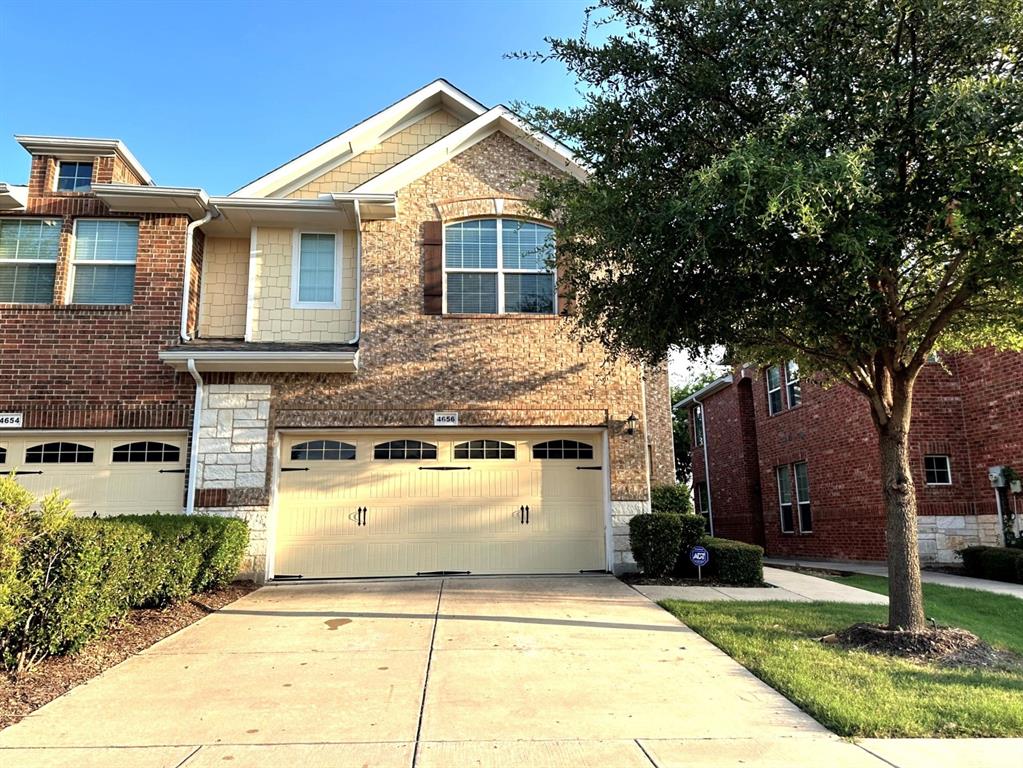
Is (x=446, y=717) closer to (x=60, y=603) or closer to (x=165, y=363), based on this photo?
(x=60, y=603)

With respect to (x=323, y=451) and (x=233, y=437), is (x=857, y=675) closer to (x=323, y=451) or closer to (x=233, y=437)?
(x=323, y=451)

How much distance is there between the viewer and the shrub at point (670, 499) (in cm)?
1274

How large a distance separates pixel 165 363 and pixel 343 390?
2.77 metres

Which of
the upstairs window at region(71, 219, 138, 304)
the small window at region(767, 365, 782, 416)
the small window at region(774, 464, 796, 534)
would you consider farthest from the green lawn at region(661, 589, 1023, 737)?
the small window at region(767, 365, 782, 416)

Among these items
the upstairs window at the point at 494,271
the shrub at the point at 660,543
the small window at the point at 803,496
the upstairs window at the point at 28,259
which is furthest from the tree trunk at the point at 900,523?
the upstairs window at the point at 28,259

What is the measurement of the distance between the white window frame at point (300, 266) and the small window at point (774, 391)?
13266 millimetres

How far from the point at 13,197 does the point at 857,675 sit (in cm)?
1309

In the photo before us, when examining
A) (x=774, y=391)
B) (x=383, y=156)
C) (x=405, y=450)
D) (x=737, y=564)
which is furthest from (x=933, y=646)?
(x=774, y=391)

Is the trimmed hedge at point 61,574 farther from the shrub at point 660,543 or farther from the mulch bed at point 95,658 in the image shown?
the shrub at point 660,543

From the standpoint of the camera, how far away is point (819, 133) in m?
6.12

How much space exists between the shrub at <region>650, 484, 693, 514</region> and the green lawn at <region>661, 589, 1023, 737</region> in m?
4.06

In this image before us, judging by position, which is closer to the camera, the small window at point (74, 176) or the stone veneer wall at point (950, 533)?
the small window at point (74, 176)

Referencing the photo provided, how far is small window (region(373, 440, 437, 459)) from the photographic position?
11.2m

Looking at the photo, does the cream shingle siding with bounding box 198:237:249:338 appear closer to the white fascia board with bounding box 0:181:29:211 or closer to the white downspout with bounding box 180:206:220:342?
the white downspout with bounding box 180:206:220:342
